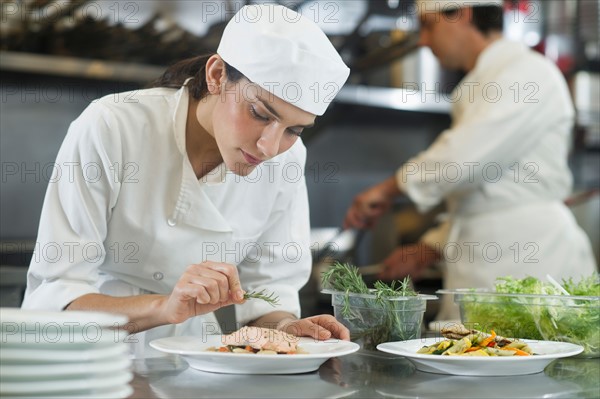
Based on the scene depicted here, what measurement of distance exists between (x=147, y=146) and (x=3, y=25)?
1.13 meters

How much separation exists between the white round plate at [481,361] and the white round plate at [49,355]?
0.46m

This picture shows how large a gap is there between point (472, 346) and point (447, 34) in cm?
180

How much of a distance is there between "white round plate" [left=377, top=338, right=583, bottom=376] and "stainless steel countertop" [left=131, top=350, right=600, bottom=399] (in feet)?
0.04

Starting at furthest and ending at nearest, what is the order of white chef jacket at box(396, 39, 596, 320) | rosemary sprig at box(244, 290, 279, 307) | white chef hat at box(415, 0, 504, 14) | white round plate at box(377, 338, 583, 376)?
white chef hat at box(415, 0, 504, 14), white chef jacket at box(396, 39, 596, 320), rosemary sprig at box(244, 290, 279, 307), white round plate at box(377, 338, 583, 376)

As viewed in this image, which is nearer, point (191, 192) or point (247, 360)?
point (247, 360)

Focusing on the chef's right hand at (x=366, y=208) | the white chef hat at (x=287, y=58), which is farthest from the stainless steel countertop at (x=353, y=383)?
the chef's right hand at (x=366, y=208)

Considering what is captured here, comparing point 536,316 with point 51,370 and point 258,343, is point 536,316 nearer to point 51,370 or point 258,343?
point 258,343

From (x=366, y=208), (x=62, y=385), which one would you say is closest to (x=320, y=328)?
(x=62, y=385)

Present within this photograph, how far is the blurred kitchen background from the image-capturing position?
2.54 metres

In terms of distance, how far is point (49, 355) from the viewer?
871mm

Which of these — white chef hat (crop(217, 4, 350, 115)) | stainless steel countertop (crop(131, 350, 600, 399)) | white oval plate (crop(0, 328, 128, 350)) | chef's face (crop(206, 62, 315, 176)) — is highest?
white chef hat (crop(217, 4, 350, 115))

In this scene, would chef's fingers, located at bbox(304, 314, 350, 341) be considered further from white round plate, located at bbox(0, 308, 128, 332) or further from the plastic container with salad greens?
white round plate, located at bbox(0, 308, 128, 332)

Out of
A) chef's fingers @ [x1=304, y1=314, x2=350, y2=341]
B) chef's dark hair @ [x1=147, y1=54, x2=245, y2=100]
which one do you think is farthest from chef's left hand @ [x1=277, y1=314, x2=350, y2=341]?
chef's dark hair @ [x1=147, y1=54, x2=245, y2=100]

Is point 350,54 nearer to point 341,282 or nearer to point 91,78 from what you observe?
point 91,78
